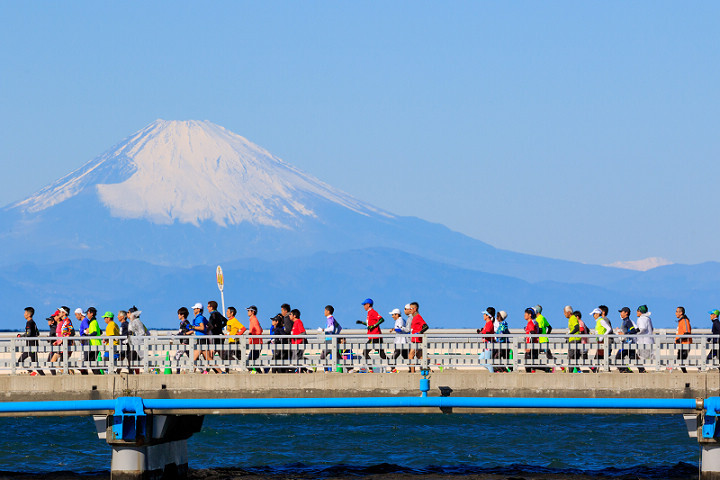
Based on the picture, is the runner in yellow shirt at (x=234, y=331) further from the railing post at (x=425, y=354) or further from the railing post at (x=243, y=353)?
Answer: the railing post at (x=425, y=354)

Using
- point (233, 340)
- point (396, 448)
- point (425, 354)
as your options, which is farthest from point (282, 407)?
point (396, 448)

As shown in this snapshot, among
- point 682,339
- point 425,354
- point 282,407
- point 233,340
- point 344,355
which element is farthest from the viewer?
point 682,339

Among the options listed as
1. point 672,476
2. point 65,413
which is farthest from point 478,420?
point 65,413

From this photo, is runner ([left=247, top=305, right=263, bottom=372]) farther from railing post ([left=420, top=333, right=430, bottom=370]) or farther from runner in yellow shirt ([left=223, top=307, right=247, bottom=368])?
railing post ([left=420, top=333, right=430, bottom=370])

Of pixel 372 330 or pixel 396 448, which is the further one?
pixel 396 448

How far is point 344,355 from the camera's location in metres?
25.0

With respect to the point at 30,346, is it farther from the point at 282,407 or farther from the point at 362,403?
the point at 362,403

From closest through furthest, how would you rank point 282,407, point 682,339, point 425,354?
point 282,407 → point 425,354 → point 682,339

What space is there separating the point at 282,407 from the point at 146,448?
3341 millimetres

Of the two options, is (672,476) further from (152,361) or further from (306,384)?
(152,361)

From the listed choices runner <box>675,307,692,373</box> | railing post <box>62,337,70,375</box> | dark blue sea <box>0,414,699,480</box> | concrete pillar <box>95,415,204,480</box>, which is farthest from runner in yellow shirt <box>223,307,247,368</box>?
runner <box>675,307,692,373</box>

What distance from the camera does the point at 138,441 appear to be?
79.7 ft

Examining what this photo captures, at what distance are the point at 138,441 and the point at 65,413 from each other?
166cm

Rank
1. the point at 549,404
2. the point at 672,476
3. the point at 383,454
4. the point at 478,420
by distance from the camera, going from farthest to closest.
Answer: the point at 478,420, the point at 383,454, the point at 672,476, the point at 549,404
